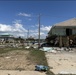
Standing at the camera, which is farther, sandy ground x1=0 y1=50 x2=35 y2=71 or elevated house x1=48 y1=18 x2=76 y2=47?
elevated house x1=48 y1=18 x2=76 y2=47

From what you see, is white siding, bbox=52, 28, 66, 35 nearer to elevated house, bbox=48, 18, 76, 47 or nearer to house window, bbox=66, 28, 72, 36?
elevated house, bbox=48, 18, 76, 47

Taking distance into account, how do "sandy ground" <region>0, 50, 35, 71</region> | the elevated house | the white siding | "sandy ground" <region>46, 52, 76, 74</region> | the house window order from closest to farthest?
"sandy ground" <region>46, 52, 76, 74</region> → "sandy ground" <region>0, 50, 35, 71</region> → the elevated house → the house window → the white siding

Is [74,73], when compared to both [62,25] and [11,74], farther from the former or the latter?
[62,25]

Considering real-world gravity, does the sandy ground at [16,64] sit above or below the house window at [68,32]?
below

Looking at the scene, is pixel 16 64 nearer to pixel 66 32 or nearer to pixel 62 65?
pixel 62 65

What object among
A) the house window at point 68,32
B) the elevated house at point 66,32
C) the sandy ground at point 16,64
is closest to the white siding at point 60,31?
the elevated house at point 66,32

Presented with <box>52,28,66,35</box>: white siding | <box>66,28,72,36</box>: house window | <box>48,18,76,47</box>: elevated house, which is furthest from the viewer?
<box>52,28,66,35</box>: white siding

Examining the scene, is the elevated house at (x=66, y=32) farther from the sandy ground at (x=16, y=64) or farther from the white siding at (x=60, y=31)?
the sandy ground at (x=16, y=64)

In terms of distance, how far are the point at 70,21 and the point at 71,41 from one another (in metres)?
6.68

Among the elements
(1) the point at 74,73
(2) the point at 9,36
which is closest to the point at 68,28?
(1) the point at 74,73

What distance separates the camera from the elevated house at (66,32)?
39.4 metres

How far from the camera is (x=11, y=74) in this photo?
10383 millimetres

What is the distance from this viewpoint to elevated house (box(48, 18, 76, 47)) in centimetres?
3942

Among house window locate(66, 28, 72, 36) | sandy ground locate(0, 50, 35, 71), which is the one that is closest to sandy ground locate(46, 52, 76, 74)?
sandy ground locate(0, 50, 35, 71)
